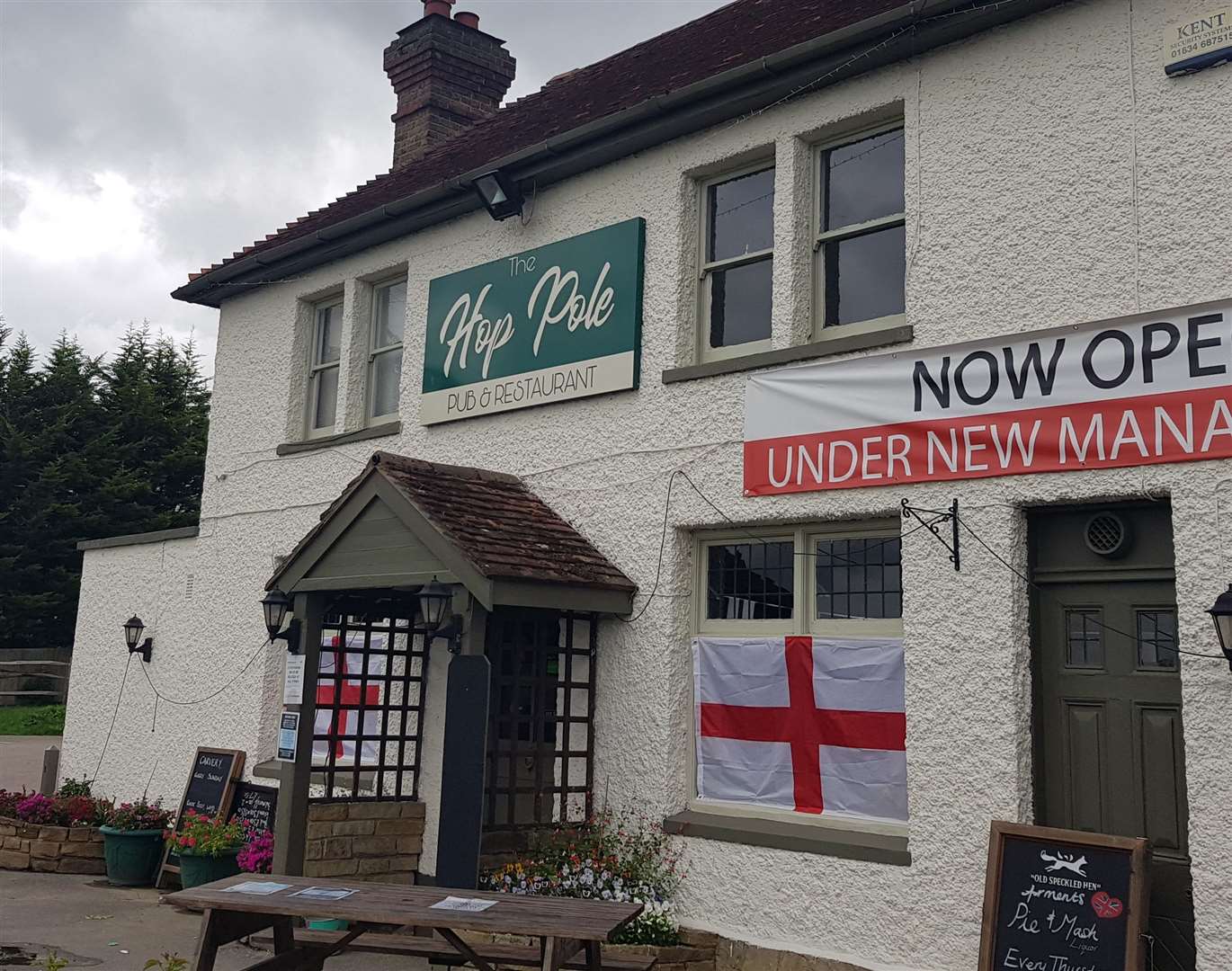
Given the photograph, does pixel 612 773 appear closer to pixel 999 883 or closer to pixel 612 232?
pixel 999 883

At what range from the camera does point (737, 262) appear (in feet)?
27.4

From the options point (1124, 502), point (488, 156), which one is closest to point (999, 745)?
point (1124, 502)

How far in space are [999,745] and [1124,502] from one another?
140cm

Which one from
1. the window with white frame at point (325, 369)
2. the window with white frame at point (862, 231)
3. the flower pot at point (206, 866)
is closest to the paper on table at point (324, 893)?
the window with white frame at point (862, 231)

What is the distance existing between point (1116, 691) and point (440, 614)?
12.5 feet

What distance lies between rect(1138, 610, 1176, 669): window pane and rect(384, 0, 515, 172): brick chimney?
33.1 feet

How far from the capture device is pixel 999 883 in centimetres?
602

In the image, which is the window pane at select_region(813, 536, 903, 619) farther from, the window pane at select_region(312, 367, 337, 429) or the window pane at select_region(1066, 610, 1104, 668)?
the window pane at select_region(312, 367, 337, 429)

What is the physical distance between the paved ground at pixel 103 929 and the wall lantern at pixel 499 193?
18.0 ft

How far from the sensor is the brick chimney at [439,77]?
14.1 m

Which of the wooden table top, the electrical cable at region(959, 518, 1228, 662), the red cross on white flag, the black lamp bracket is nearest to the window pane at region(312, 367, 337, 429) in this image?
the black lamp bracket

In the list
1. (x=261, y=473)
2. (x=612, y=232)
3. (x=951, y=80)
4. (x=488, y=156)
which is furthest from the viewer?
(x=261, y=473)

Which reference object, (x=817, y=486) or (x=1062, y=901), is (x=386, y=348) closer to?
(x=817, y=486)

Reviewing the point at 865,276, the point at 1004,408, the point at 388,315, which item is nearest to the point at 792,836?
the point at 1004,408
